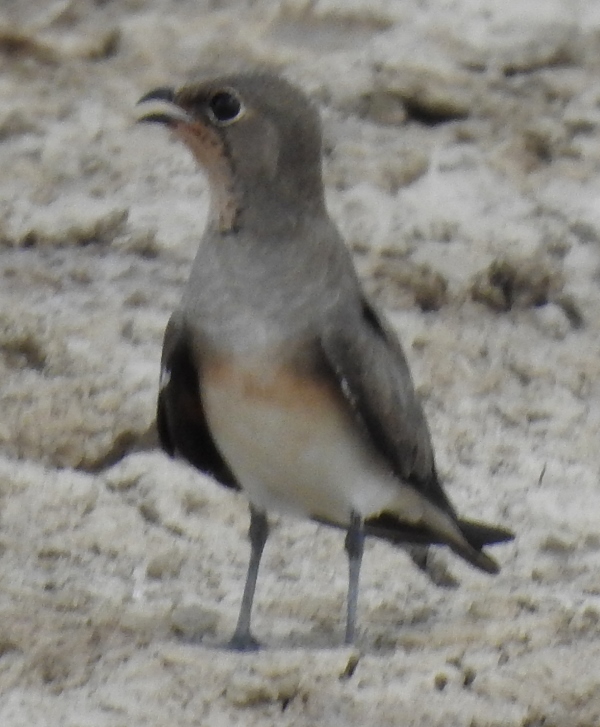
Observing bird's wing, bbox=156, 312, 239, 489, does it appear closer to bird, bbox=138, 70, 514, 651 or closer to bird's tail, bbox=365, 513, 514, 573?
bird, bbox=138, 70, 514, 651

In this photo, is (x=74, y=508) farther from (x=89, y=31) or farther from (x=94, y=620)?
(x=89, y=31)

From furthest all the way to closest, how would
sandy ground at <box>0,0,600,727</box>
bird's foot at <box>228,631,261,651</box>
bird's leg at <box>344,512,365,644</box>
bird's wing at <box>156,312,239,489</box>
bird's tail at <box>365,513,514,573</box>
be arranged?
bird's tail at <box>365,513,514,573</box>
bird's leg at <box>344,512,365,644</box>
bird's wing at <box>156,312,239,489</box>
bird's foot at <box>228,631,261,651</box>
sandy ground at <box>0,0,600,727</box>

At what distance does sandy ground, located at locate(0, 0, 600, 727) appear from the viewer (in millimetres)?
3391

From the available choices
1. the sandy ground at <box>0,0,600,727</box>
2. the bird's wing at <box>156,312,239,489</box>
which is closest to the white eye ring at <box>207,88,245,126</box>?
the bird's wing at <box>156,312,239,489</box>

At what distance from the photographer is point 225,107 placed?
3.68 m

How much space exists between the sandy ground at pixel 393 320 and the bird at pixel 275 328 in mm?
371

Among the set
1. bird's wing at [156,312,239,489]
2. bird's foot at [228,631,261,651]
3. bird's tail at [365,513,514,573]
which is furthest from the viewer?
bird's tail at [365,513,514,573]

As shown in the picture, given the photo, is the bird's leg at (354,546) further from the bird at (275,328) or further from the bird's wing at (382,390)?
the bird's wing at (382,390)

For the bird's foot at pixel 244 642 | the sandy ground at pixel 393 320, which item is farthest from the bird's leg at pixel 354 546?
the bird's foot at pixel 244 642

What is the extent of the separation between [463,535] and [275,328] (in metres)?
1.02

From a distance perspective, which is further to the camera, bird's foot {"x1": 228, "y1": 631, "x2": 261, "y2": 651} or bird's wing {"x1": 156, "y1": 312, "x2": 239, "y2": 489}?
bird's wing {"x1": 156, "y1": 312, "x2": 239, "y2": 489}

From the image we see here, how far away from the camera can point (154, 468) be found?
4578 mm

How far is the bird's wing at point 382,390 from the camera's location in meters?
3.71

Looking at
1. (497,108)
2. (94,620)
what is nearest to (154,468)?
(94,620)
